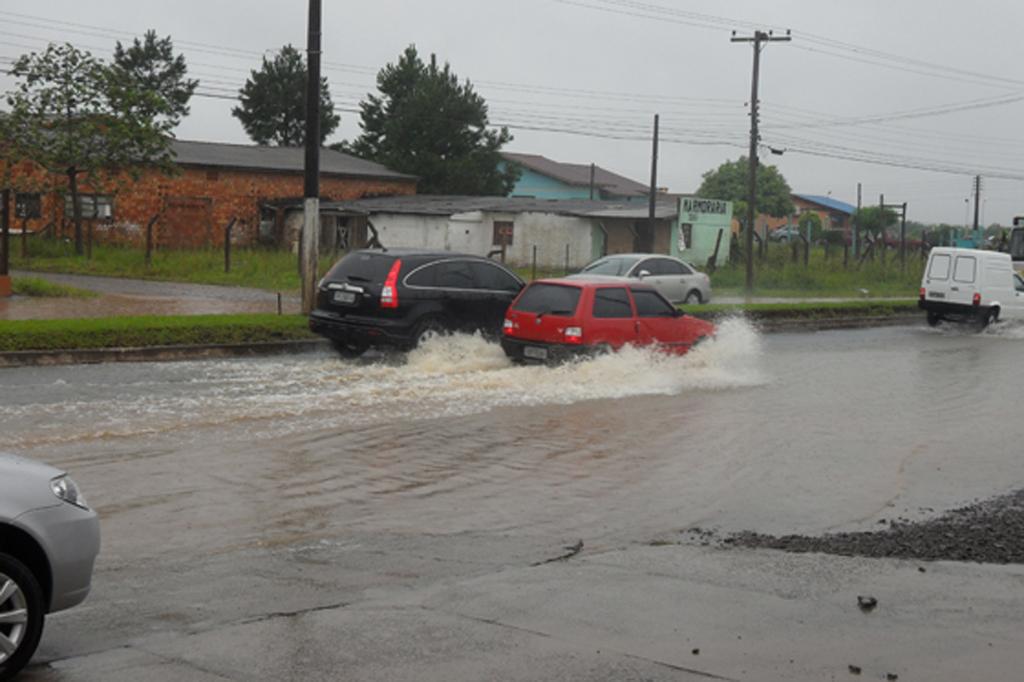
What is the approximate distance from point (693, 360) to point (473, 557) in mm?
11122

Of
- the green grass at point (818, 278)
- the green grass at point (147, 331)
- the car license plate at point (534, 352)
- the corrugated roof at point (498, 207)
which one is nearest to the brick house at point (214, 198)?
the corrugated roof at point (498, 207)

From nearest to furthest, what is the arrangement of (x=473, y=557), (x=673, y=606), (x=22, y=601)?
(x=22, y=601)
(x=673, y=606)
(x=473, y=557)

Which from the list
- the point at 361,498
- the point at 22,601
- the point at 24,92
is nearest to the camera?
the point at 22,601

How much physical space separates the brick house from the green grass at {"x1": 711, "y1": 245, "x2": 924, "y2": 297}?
19.1m

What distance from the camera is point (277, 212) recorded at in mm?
56344

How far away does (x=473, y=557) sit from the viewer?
8016 millimetres

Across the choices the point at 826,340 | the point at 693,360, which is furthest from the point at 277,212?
the point at 693,360

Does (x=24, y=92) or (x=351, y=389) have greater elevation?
(x=24, y=92)

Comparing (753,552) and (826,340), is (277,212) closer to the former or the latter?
(826,340)

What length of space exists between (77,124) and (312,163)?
22.7 m

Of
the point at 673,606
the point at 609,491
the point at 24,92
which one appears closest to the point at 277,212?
the point at 24,92

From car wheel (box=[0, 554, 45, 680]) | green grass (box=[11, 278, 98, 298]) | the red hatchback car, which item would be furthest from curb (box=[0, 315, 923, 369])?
car wheel (box=[0, 554, 45, 680])

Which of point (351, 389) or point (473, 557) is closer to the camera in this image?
point (473, 557)

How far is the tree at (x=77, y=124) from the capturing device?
4106cm
